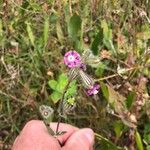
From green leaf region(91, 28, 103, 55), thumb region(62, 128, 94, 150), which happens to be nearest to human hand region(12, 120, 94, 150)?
thumb region(62, 128, 94, 150)

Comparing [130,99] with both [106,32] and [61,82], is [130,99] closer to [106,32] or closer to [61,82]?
[61,82]

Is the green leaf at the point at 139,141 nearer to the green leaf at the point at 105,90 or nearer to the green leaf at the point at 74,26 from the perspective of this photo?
the green leaf at the point at 105,90

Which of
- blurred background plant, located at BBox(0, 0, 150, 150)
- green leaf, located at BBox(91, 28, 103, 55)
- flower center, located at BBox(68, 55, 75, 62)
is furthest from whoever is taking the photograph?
green leaf, located at BBox(91, 28, 103, 55)

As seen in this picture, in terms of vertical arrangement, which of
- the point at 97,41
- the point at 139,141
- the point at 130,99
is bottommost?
the point at 139,141

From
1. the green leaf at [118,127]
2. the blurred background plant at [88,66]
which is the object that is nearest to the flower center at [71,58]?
the blurred background plant at [88,66]

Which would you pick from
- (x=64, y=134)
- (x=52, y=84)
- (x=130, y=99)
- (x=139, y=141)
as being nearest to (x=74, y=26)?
(x=52, y=84)

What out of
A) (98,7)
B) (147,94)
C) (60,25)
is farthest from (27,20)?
(147,94)

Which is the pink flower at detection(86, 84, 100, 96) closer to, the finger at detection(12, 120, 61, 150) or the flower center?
the flower center

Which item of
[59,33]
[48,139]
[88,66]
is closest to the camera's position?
[48,139]
